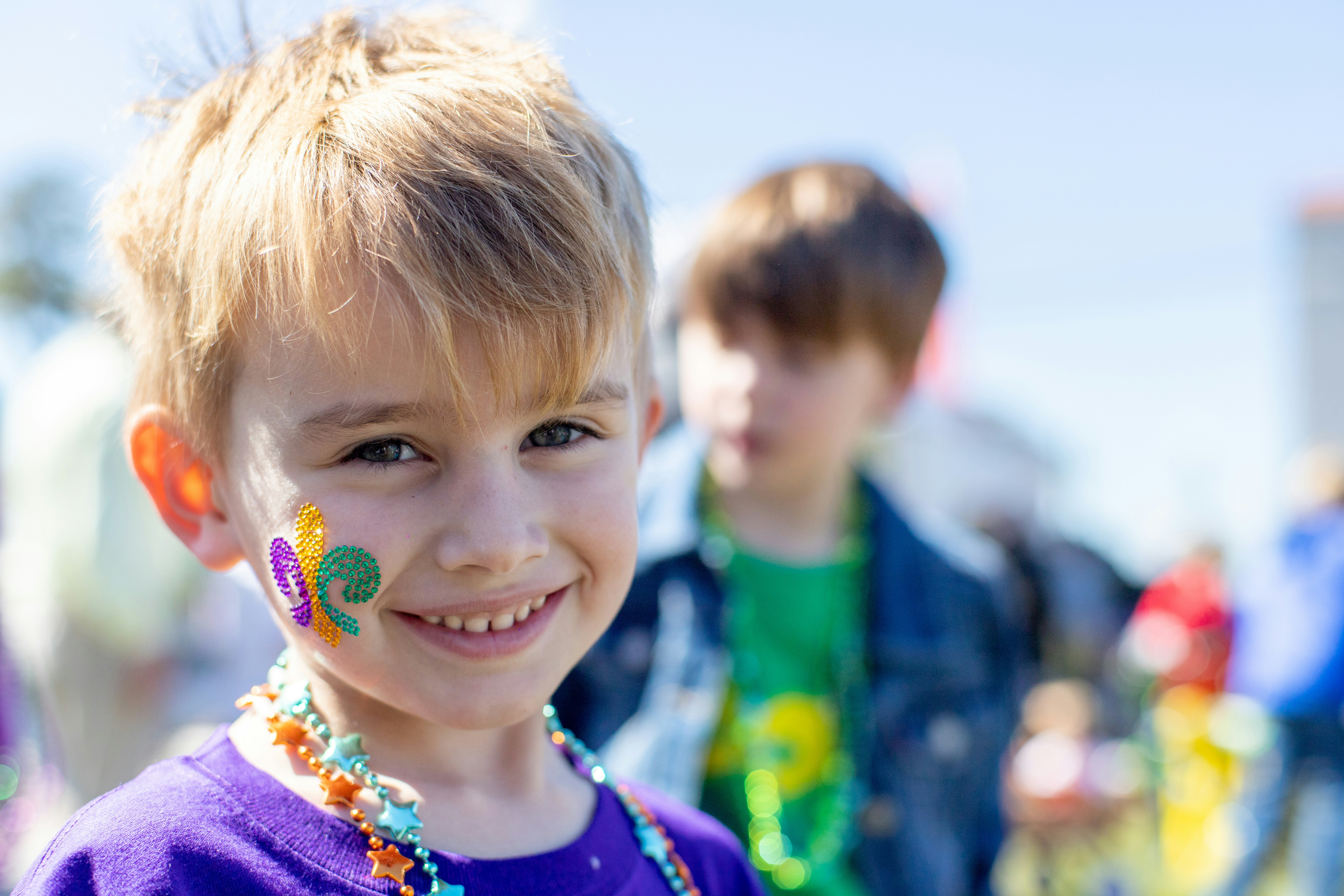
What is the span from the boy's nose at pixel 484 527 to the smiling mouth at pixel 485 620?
6 cm

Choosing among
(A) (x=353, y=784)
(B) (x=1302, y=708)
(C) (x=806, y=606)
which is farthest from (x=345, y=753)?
(B) (x=1302, y=708)

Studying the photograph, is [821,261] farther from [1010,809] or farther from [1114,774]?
[1114,774]

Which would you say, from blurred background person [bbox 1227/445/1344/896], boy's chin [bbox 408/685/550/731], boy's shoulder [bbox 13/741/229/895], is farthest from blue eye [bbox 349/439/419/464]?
blurred background person [bbox 1227/445/1344/896]

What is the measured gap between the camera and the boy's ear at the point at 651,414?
1194 mm

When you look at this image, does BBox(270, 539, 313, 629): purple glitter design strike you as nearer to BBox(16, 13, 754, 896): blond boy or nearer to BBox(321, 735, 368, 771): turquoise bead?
BBox(16, 13, 754, 896): blond boy

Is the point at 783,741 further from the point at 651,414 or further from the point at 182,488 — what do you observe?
the point at 182,488

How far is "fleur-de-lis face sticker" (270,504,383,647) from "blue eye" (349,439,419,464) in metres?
0.06

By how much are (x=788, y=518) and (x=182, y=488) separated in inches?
53.2

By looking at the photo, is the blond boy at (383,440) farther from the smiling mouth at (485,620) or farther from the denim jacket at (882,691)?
the denim jacket at (882,691)

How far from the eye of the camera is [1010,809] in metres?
4.50

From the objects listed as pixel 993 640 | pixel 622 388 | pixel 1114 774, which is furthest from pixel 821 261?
pixel 1114 774

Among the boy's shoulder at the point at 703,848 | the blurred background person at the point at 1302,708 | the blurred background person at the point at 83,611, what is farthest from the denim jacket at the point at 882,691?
the blurred background person at the point at 1302,708

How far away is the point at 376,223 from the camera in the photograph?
2.89ft

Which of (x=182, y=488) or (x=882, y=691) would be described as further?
(x=882, y=691)
